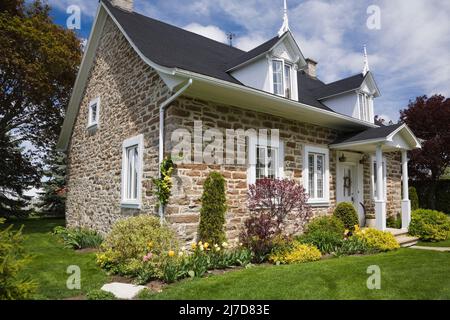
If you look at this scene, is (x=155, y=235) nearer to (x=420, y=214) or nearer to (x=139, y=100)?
(x=139, y=100)

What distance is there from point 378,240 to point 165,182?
5.68 m

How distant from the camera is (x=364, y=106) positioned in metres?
11.5

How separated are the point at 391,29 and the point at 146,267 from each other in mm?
8539

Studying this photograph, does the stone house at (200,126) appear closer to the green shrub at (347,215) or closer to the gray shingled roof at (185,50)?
the gray shingled roof at (185,50)

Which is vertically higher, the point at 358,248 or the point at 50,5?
the point at 50,5

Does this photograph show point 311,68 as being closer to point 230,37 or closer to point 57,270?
point 230,37

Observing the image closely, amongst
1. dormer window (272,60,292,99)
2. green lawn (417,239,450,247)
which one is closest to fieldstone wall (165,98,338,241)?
dormer window (272,60,292,99)

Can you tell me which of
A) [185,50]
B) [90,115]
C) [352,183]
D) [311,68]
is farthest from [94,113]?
[311,68]

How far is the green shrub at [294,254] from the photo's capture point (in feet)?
22.1

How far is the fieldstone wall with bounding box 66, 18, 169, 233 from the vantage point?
25.1 feet

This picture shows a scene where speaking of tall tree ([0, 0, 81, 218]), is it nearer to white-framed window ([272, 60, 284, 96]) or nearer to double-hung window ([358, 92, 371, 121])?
white-framed window ([272, 60, 284, 96])

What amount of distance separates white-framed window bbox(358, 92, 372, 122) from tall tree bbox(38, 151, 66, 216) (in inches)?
686
